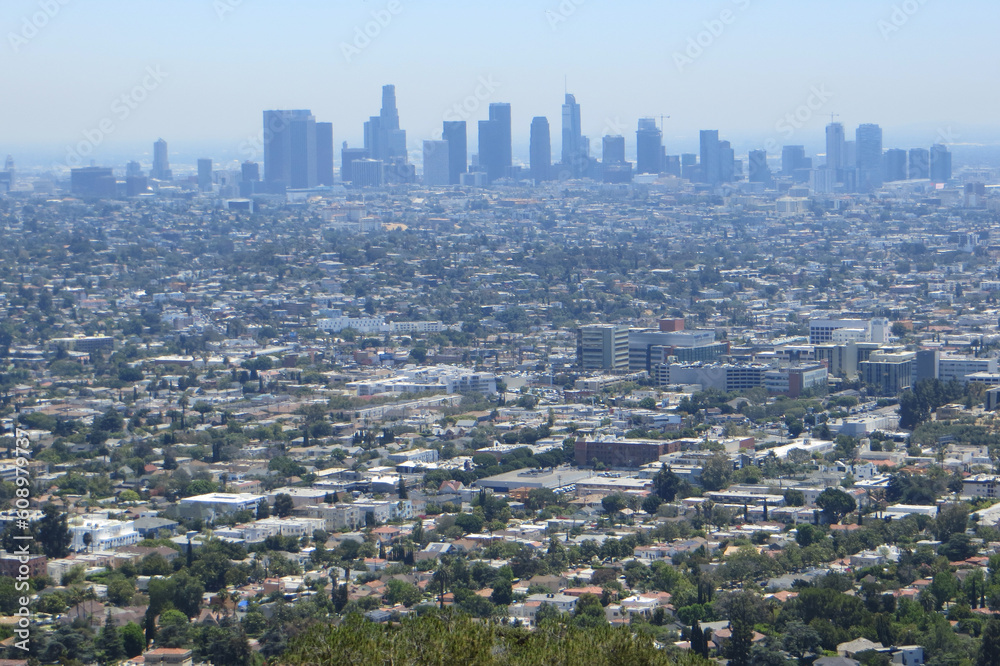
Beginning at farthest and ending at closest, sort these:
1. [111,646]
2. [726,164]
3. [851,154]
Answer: [851,154]
[726,164]
[111,646]

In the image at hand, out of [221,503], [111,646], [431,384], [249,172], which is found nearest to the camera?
[111,646]

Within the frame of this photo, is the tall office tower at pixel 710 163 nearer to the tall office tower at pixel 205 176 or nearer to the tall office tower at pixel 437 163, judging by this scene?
the tall office tower at pixel 437 163

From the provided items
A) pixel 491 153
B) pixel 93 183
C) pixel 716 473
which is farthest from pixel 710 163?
pixel 716 473

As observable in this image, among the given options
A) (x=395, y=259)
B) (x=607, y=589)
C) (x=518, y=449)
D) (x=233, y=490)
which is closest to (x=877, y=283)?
(x=395, y=259)

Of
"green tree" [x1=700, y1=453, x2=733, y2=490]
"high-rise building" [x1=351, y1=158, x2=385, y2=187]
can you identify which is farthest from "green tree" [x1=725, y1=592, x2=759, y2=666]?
"high-rise building" [x1=351, y1=158, x2=385, y2=187]

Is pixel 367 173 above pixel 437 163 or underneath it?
underneath

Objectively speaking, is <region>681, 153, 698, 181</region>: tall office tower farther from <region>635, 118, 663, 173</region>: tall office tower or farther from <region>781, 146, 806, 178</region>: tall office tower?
<region>781, 146, 806, 178</region>: tall office tower

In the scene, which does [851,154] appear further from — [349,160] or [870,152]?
[349,160]
